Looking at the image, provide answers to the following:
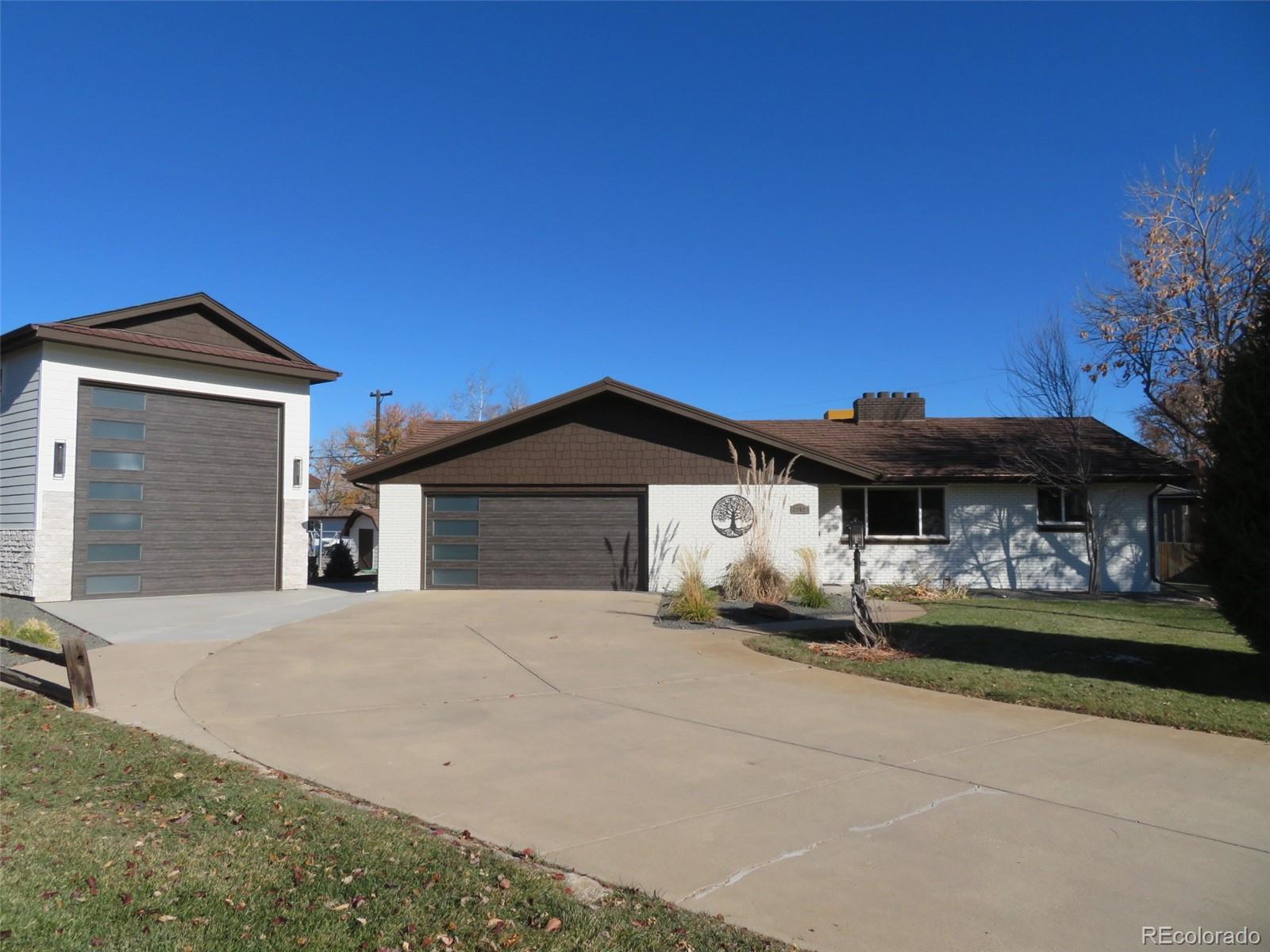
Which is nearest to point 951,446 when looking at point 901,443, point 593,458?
point 901,443

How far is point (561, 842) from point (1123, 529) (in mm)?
18789

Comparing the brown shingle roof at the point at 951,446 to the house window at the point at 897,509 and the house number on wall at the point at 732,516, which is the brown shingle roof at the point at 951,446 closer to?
the house window at the point at 897,509

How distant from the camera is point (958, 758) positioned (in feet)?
19.7

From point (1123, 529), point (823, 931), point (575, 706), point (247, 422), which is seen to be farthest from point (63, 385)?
point (1123, 529)

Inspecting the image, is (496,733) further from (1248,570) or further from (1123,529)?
(1123,529)

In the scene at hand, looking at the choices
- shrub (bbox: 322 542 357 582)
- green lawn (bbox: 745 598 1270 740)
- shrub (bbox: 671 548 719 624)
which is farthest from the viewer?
shrub (bbox: 322 542 357 582)

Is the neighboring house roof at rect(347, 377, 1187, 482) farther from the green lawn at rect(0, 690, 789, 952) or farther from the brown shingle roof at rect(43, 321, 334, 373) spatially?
the green lawn at rect(0, 690, 789, 952)

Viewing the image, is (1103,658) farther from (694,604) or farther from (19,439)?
(19,439)

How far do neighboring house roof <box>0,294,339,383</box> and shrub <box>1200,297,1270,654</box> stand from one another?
17.0 meters

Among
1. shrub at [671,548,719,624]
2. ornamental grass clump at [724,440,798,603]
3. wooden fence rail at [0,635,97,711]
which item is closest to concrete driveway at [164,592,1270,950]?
wooden fence rail at [0,635,97,711]

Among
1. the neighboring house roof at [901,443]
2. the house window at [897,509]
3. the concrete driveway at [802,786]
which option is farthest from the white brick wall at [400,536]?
the house window at [897,509]

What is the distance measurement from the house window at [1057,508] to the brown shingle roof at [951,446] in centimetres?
87

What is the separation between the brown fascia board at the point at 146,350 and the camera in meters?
15.4

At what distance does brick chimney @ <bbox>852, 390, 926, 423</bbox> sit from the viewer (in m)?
24.1
